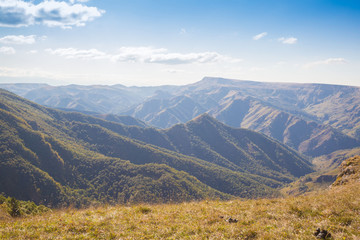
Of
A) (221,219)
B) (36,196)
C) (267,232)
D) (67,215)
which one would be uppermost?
(267,232)

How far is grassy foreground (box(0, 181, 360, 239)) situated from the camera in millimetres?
10992

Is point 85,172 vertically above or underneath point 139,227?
underneath

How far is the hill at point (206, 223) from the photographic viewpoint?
1097 centimetres

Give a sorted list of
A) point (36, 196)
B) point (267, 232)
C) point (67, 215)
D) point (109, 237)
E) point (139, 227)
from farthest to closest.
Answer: point (36, 196), point (67, 215), point (139, 227), point (109, 237), point (267, 232)

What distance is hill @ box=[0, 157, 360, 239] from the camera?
11.0 meters

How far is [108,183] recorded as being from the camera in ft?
607

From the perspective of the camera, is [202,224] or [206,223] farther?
[206,223]

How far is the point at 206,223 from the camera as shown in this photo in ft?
42.9

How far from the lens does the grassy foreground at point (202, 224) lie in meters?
11.0

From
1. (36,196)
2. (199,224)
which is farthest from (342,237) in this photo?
(36,196)

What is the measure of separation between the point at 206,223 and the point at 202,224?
15.3 inches

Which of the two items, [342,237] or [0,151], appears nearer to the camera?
[342,237]

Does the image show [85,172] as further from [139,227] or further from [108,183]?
[139,227]

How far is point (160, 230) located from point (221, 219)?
14.7 feet
